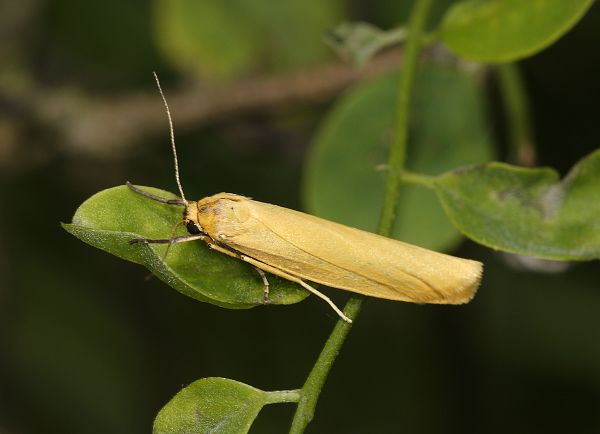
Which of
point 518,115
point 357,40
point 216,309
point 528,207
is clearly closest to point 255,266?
point 528,207

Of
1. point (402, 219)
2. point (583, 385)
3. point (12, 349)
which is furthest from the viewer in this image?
point (12, 349)

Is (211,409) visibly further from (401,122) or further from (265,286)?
(401,122)

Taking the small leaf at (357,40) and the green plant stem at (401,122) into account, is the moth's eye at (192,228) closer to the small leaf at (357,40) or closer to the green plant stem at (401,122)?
the green plant stem at (401,122)

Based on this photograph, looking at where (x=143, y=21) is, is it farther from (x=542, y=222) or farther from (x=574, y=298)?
(x=542, y=222)

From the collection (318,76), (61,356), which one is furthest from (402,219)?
(61,356)

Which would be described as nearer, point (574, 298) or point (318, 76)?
point (318, 76)

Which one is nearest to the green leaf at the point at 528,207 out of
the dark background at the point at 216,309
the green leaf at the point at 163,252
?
the green leaf at the point at 163,252

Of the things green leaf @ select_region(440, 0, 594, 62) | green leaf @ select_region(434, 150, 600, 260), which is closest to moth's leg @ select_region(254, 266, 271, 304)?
green leaf @ select_region(434, 150, 600, 260)
